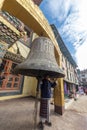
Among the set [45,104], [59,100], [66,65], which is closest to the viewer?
[45,104]

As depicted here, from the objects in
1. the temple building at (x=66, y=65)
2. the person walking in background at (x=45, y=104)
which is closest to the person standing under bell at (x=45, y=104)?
the person walking in background at (x=45, y=104)

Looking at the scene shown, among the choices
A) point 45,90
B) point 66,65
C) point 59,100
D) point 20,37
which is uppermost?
point 66,65

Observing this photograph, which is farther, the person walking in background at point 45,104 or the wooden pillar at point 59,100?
the wooden pillar at point 59,100

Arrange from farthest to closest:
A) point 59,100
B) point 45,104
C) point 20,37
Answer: point 20,37 < point 59,100 < point 45,104

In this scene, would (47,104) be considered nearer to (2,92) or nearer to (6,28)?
(6,28)

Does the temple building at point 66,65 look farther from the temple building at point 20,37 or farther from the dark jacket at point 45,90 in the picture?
the dark jacket at point 45,90

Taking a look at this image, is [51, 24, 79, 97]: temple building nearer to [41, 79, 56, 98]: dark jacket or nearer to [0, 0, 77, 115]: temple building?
[0, 0, 77, 115]: temple building

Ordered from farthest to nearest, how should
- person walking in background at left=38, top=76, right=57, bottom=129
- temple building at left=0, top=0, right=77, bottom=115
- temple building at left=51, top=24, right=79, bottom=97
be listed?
temple building at left=51, top=24, right=79, bottom=97 → person walking in background at left=38, top=76, right=57, bottom=129 → temple building at left=0, top=0, right=77, bottom=115

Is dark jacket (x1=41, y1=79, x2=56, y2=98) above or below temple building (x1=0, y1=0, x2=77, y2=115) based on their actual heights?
below

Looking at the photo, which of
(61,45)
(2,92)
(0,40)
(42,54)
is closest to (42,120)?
(42,54)

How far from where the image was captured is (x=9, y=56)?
20.8ft

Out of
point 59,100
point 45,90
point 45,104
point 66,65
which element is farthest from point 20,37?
point 66,65

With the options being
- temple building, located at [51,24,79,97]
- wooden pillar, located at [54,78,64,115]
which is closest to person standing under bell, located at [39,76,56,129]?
wooden pillar, located at [54,78,64,115]

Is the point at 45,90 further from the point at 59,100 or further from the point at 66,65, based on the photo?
the point at 66,65
